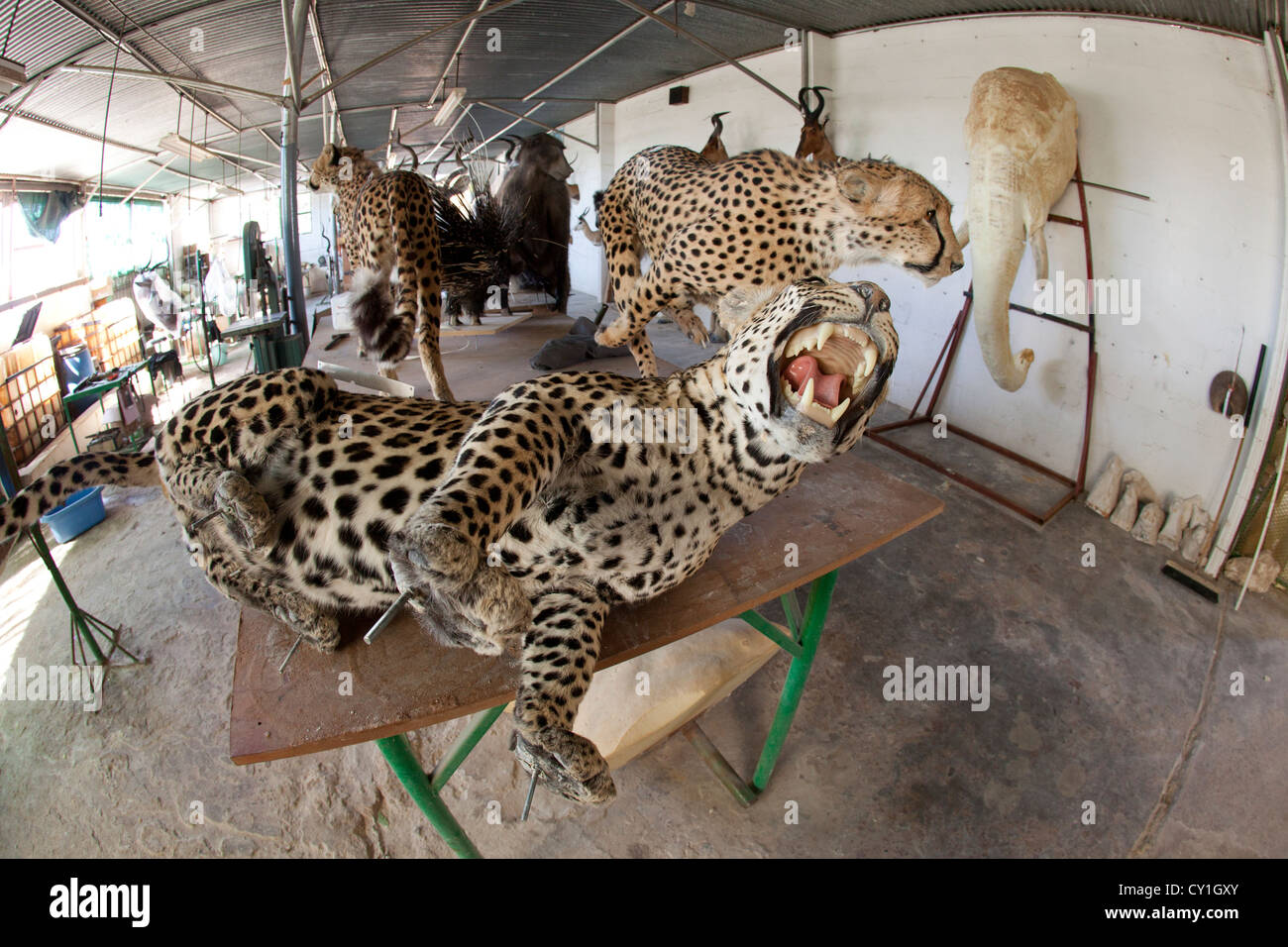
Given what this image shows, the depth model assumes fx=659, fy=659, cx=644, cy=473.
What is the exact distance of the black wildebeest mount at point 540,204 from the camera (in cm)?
617

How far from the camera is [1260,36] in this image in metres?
3.39

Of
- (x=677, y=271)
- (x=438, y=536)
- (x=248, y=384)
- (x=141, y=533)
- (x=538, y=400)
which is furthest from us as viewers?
(x=141, y=533)

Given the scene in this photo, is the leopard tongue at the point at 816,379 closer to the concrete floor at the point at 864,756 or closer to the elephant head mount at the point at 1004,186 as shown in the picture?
the concrete floor at the point at 864,756

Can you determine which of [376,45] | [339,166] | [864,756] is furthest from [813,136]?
[864,756]

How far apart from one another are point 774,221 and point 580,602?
6.08 feet

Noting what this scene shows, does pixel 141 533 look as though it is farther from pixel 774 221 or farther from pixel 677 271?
pixel 774 221

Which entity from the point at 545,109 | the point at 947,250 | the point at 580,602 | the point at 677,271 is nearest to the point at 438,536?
the point at 580,602

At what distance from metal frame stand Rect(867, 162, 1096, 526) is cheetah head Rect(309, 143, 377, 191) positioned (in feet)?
12.5

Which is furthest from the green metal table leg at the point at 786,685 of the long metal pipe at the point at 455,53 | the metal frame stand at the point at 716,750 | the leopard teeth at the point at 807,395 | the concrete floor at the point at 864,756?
the long metal pipe at the point at 455,53

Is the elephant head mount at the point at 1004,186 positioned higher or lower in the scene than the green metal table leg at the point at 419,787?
higher

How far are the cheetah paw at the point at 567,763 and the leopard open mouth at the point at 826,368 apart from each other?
871mm

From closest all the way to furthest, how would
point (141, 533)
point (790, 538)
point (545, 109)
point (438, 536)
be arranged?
point (438, 536), point (790, 538), point (141, 533), point (545, 109)

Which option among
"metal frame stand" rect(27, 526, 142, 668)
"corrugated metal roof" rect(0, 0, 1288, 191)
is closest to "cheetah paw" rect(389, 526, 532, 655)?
"metal frame stand" rect(27, 526, 142, 668)
